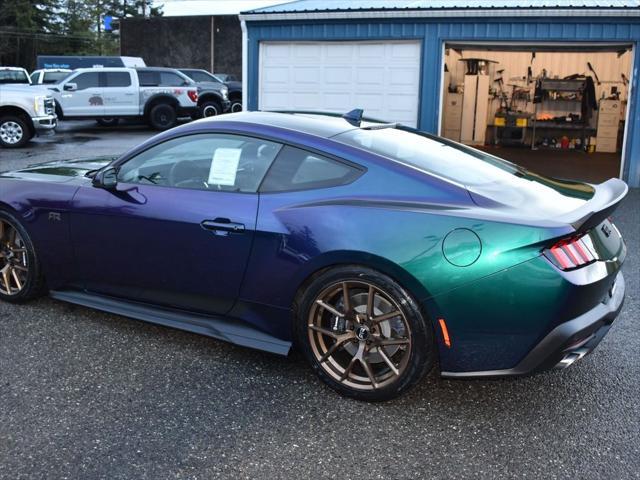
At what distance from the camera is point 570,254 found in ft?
9.91

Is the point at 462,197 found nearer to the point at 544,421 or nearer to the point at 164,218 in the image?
the point at 544,421

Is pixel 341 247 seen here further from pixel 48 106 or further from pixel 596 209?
pixel 48 106

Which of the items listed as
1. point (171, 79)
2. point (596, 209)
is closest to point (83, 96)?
point (171, 79)

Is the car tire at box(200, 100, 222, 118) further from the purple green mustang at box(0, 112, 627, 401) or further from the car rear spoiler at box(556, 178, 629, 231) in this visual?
the car rear spoiler at box(556, 178, 629, 231)

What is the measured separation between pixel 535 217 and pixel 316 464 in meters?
1.50

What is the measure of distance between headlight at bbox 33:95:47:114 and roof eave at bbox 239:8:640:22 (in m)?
5.55

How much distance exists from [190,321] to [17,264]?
5.11ft

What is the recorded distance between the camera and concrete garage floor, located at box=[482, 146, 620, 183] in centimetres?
1235

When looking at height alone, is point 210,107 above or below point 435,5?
below

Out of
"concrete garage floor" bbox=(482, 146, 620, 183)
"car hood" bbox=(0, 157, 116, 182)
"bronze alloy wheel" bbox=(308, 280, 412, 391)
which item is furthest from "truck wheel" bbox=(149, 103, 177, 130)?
"bronze alloy wheel" bbox=(308, 280, 412, 391)

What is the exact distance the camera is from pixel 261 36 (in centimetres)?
1202

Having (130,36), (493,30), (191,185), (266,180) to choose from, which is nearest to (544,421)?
(266,180)

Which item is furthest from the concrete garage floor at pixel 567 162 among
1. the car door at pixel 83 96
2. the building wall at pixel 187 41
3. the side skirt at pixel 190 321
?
the building wall at pixel 187 41

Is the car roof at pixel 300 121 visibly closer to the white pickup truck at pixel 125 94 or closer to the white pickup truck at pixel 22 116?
the white pickup truck at pixel 22 116
